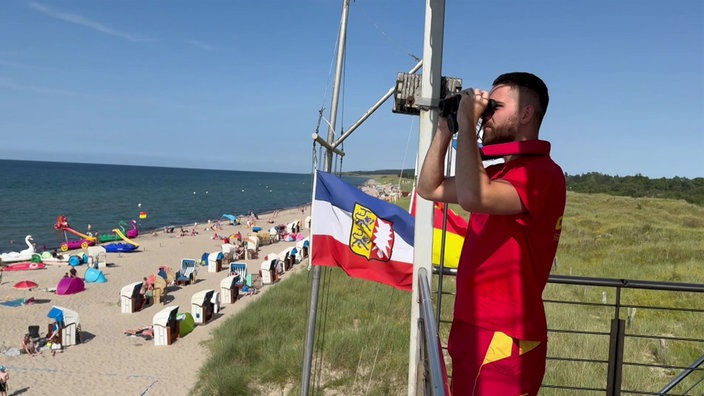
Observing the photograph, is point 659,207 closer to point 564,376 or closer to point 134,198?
point 564,376

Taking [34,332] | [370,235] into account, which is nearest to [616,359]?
[370,235]

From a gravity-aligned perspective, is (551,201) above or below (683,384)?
above

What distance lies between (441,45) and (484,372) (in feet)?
6.93

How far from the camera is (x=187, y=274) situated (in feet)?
74.9

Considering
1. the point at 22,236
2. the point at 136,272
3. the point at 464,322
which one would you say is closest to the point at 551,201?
the point at 464,322

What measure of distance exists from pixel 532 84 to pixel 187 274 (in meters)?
23.0

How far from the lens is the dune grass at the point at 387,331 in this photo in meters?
7.40

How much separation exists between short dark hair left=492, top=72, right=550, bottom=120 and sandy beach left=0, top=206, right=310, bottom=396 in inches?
457

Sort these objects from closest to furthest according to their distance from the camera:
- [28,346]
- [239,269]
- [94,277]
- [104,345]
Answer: [28,346] < [104,345] < [94,277] < [239,269]

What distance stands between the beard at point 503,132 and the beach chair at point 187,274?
73.8ft

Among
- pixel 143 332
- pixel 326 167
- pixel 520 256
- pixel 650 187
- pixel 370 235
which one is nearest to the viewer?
pixel 520 256

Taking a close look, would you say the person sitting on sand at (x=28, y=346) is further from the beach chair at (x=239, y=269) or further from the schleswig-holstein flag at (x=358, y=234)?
the schleswig-holstein flag at (x=358, y=234)

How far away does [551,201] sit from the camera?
1.50 meters

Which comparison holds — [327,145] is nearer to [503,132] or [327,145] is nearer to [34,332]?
[503,132]
